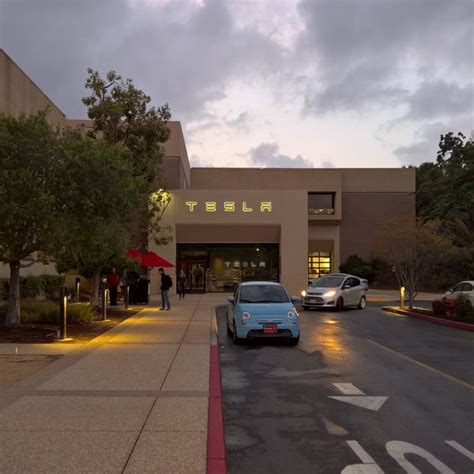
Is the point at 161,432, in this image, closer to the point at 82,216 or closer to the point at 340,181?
the point at 82,216

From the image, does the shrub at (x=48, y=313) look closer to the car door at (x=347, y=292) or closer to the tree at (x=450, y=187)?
the car door at (x=347, y=292)

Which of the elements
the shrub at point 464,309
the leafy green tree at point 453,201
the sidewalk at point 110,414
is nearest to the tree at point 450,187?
the leafy green tree at point 453,201

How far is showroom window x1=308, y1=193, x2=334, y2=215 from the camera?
51.2 m

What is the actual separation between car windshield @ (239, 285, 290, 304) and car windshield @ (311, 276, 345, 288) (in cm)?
1159

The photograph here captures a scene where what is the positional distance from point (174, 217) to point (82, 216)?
25229 millimetres

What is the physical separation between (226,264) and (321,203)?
14022 mm

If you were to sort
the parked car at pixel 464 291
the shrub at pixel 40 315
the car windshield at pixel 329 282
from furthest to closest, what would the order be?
the car windshield at pixel 329 282 → the parked car at pixel 464 291 → the shrub at pixel 40 315

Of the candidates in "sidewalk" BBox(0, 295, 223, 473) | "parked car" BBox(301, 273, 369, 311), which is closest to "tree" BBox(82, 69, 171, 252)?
"parked car" BBox(301, 273, 369, 311)

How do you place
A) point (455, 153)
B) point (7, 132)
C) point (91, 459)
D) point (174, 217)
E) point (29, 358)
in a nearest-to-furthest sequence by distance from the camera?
1. point (91, 459)
2. point (29, 358)
3. point (7, 132)
4. point (174, 217)
5. point (455, 153)

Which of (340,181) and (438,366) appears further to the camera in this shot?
(340,181)

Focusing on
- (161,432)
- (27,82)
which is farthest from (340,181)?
(161,432)

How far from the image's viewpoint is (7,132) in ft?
43.9

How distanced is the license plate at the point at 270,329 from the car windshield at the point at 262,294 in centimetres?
110

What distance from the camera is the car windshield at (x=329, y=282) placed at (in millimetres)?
26788
